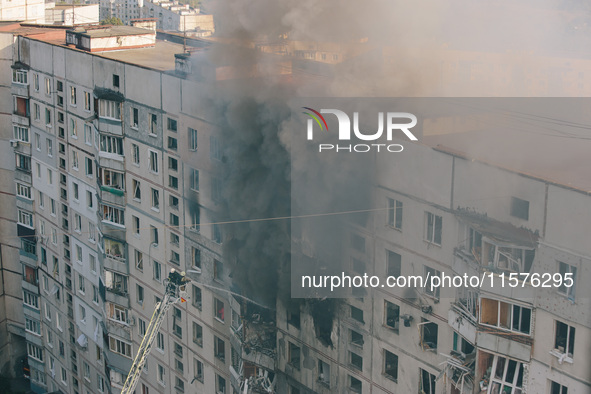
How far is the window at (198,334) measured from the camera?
73.8 ft

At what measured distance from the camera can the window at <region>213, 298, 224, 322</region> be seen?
21406mm

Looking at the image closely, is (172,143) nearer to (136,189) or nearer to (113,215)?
(136,189)

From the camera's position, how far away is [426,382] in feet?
52.6

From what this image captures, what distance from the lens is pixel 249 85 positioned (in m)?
18.8

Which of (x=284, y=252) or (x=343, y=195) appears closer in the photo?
(x=343, y=195)

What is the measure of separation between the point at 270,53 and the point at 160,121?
497 cm

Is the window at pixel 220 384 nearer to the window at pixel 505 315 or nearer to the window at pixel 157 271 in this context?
the window at pixel 157 271

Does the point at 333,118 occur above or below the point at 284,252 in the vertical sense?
above

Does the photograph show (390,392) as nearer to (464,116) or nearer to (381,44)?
(464,116)

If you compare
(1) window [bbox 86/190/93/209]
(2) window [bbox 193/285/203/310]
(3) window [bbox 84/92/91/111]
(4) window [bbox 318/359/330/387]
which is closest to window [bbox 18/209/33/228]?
(1) window [bbox 86/190/93/209]

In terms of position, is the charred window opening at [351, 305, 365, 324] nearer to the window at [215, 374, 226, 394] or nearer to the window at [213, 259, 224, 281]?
the window at [213, 259, 224, 281]

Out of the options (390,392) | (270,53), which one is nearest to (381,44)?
(270,53)

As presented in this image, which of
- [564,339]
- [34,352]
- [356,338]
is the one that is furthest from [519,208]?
[34,352]

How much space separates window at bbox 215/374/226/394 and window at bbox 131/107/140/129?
763 centimetres
